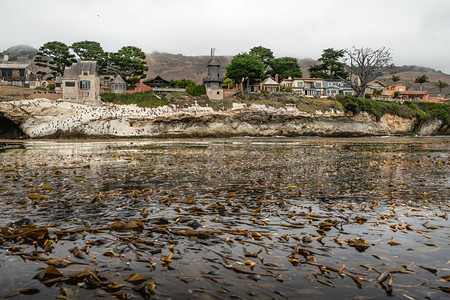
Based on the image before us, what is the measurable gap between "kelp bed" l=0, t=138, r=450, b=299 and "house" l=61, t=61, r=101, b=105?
66.2 metres

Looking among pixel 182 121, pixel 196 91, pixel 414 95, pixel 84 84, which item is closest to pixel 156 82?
pixel 196 91

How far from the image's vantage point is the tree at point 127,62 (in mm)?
88250

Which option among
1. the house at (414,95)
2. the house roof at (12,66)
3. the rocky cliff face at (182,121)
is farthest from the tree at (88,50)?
the house at (414,95)

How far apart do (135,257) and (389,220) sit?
604 centimetres

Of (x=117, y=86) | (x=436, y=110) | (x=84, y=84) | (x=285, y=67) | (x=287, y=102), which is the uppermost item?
(x=285, y=67)

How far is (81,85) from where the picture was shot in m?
70.4

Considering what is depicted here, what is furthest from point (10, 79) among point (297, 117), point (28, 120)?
point (297, 117)

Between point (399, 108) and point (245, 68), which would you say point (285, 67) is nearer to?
point (245, 68)

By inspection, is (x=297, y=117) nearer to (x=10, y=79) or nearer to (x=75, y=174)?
(x=75, y=174)

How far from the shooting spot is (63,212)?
7.52 metres

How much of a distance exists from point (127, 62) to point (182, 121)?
3719cm

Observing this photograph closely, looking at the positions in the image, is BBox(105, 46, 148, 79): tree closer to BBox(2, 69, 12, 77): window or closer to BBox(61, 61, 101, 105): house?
BBox(61, 61, 101, 105): house

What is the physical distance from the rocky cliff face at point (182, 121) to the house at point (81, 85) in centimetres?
651

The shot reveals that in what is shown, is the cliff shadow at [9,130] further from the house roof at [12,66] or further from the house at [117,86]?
the house roof at [12,66]
